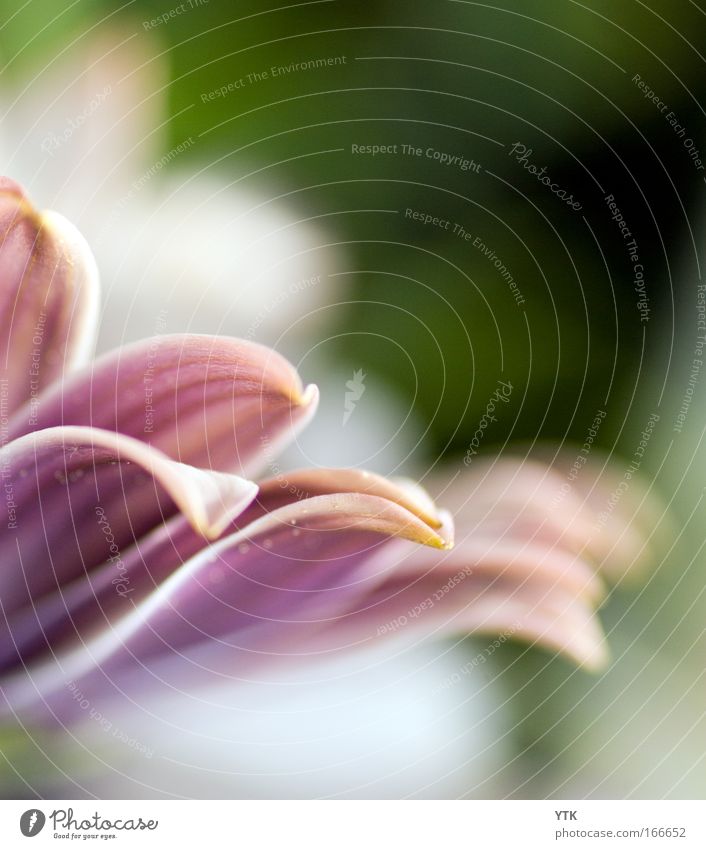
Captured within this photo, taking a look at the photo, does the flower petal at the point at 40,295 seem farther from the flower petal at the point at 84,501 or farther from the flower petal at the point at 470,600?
the flower petal at the point at 470,600

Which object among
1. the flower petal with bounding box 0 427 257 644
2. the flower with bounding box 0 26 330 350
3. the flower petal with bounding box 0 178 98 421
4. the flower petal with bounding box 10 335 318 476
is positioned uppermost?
the flower with bounding box 0 26 330 350

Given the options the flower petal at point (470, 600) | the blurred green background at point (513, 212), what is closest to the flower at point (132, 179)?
the blurred green background at point (513, 212)

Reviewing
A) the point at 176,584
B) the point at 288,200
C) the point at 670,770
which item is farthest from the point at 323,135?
the point at 670,770
